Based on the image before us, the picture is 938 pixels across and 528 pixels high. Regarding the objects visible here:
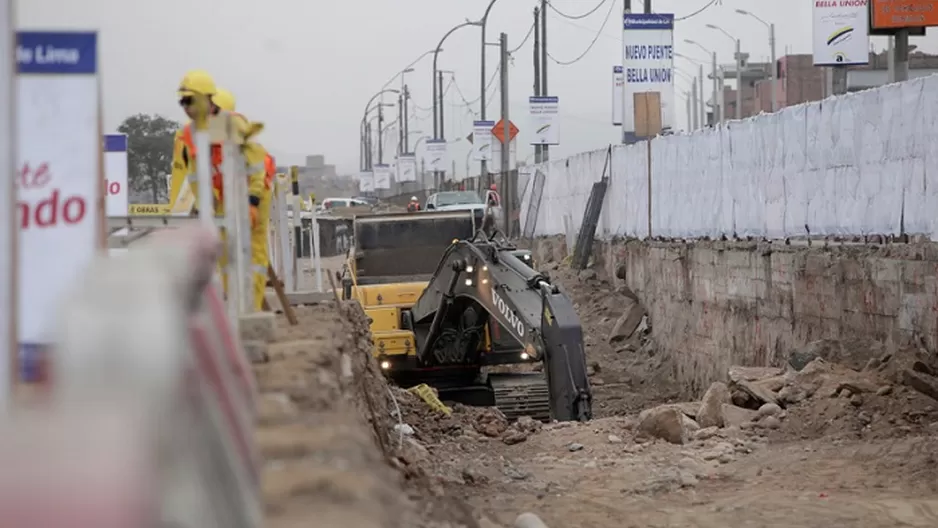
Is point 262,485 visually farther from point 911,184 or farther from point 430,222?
point 430,222

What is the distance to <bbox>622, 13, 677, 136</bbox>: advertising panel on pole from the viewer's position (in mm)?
31969

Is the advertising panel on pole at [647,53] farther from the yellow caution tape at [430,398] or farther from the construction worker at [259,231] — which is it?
the construction worker at [259,231]

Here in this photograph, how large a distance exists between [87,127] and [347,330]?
20.6 feet

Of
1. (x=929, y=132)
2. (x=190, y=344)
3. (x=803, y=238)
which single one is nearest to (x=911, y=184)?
(x=929, y=132)

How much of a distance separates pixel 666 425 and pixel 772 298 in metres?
5.23

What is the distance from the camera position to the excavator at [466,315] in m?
14.6

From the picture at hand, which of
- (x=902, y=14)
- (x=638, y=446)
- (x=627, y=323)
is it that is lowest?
(x=638, y=446)

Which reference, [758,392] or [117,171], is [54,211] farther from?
[758,392]

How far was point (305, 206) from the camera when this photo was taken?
19750 millimetres

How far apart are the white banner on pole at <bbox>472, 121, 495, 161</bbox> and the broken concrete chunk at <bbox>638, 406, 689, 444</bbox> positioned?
36.6 m

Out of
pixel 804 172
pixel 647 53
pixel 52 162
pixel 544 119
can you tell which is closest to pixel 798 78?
pixel 544 119

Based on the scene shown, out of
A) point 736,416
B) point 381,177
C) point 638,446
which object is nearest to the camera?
point 638,446

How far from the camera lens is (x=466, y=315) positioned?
59.8 ft

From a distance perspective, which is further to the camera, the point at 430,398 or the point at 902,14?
the point at 902,14
